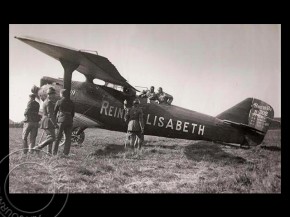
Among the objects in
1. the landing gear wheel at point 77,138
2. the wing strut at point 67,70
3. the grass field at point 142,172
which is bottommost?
the grass field at point 142,172

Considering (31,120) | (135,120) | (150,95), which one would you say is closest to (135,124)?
(135,120)

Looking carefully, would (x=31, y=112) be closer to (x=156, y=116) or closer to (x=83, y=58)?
(x=83, y=58)

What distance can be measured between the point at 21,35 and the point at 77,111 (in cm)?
276

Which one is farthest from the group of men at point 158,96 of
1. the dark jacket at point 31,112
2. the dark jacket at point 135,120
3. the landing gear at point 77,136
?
the dark jacket at point 31,112

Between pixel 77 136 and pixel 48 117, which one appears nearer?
pixel 48 117

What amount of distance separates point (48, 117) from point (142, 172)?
9.22ft

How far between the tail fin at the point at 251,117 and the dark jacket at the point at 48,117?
5.09 m

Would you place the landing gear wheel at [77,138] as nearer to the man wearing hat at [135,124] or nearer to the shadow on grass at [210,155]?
the man wearing hat at [135,124]

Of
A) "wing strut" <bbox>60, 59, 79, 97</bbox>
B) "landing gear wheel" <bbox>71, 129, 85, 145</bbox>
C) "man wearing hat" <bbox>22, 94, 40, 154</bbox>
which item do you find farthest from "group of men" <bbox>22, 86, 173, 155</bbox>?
"landing gear wheel" <bbox>71, 129, 85, 145</bbox>

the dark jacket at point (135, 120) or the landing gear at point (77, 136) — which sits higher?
the dark jacket at point (135, 120)

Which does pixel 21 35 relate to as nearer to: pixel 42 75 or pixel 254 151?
pixel 42 75

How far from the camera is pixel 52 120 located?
682cm

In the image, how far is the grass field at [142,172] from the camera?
5.61m

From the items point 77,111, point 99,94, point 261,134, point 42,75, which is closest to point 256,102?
point 261,134
